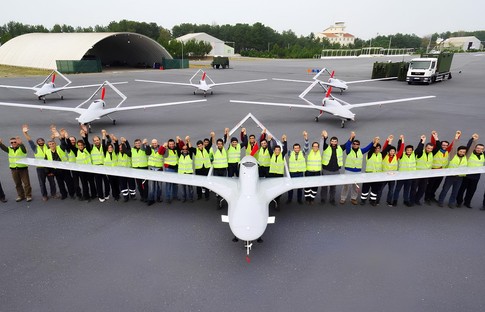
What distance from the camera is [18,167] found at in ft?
29.1

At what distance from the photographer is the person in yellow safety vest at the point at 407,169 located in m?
8.59

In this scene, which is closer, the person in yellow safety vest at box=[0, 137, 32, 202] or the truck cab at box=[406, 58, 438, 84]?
the person in yellow safety vest at box=[0, 137, 32, 202]

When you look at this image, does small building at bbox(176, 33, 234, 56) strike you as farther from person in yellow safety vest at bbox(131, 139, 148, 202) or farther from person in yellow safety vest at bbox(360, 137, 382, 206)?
person in yellow safety vest at bbox(360, 137, 382, 206)

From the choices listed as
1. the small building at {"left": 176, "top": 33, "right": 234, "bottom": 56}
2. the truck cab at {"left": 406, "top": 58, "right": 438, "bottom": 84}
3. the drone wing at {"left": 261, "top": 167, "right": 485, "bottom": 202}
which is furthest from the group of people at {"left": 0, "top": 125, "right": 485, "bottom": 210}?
the small building at {"left": 176, "top": 33, "right": 234, "bottom": 56}

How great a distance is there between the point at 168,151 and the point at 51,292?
4.69 meters

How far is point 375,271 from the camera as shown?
6.35 meters

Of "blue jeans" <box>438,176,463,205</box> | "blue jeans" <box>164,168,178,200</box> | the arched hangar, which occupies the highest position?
the arched hangar

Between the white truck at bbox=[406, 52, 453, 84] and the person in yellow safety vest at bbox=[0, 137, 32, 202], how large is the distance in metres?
40.6

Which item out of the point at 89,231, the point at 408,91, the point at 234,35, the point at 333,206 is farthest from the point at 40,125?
the point at 234,35

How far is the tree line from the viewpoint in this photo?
102 meters

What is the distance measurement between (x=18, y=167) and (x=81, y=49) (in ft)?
174

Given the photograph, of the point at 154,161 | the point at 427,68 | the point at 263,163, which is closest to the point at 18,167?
the point at 154,161

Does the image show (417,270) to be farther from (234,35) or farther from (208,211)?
(234,35)

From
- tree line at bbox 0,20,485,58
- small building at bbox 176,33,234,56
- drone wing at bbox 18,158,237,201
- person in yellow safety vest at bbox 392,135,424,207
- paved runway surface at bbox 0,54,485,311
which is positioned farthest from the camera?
small building at bbox 176,33,234,56
